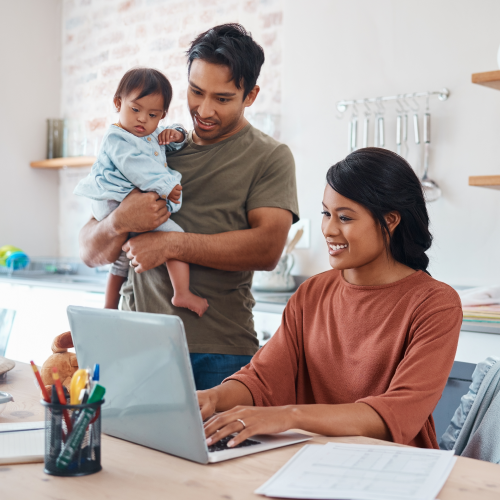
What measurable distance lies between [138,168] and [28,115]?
2.84 metres

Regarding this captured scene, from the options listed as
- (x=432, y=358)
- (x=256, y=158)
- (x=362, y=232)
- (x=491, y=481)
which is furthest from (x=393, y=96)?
(x=491, y=481)

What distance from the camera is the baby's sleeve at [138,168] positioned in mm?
1544

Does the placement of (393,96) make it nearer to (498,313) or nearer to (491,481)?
(498,313)

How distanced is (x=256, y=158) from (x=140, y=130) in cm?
32

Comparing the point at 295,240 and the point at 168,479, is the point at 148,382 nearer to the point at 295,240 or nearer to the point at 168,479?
the point at 168,479

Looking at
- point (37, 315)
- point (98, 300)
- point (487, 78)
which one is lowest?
point (37, 315)

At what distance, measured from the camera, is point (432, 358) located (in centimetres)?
117

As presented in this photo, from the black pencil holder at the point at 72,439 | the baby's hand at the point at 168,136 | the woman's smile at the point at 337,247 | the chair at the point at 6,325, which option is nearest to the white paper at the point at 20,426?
the black pencil holder at the point at 72,439

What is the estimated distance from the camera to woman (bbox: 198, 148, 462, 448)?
3.90 ft

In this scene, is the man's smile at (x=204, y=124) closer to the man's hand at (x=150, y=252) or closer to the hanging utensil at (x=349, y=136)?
the man's hand at (x=150, y=252)

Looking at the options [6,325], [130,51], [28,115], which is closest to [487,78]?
[6,325]

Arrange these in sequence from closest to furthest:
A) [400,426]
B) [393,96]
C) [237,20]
Answer: [400,426] < [393,96] < [237,20]

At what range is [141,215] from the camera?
1546 mm

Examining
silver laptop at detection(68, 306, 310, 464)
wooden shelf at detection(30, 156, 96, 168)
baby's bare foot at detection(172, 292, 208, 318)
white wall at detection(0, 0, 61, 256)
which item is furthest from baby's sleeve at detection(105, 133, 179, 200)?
white wall at detection(0, 0, 61, 256)
